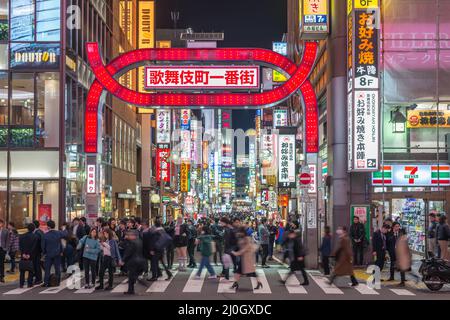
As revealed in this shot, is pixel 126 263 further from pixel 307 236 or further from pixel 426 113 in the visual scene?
pixel 426 113

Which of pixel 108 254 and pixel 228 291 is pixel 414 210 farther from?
pixel 108 254

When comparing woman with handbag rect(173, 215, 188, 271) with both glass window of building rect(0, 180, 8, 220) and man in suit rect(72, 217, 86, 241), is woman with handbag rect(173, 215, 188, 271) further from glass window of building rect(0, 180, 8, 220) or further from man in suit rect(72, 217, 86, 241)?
glass window of building rect(0, 180, 8, 220)

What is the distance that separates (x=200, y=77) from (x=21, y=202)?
39.3 ft

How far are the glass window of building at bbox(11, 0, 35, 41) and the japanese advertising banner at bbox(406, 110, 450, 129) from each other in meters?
18.1

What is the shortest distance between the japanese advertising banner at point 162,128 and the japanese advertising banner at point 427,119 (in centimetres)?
4207

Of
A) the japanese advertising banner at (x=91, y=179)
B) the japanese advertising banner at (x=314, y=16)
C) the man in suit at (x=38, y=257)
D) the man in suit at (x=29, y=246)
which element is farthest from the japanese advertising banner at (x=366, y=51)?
the man in suit at (x=29, y=246)

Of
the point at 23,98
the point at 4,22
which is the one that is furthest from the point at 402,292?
the point at 4,22

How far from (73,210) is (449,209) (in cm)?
1911

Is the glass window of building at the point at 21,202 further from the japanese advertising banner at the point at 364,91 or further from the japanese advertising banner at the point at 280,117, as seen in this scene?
the japanese advertising banner at the point at 280,117

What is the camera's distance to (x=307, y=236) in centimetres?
2680

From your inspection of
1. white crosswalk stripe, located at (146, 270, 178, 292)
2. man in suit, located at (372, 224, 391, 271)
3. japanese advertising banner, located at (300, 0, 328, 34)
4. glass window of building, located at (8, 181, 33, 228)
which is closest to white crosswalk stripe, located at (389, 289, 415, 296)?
man in suit, located at (372, 224, 391, 271)

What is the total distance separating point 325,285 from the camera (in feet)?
68.5

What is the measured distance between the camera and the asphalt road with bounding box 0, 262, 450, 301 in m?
17.8

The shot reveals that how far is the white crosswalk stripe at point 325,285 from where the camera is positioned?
19312mm
